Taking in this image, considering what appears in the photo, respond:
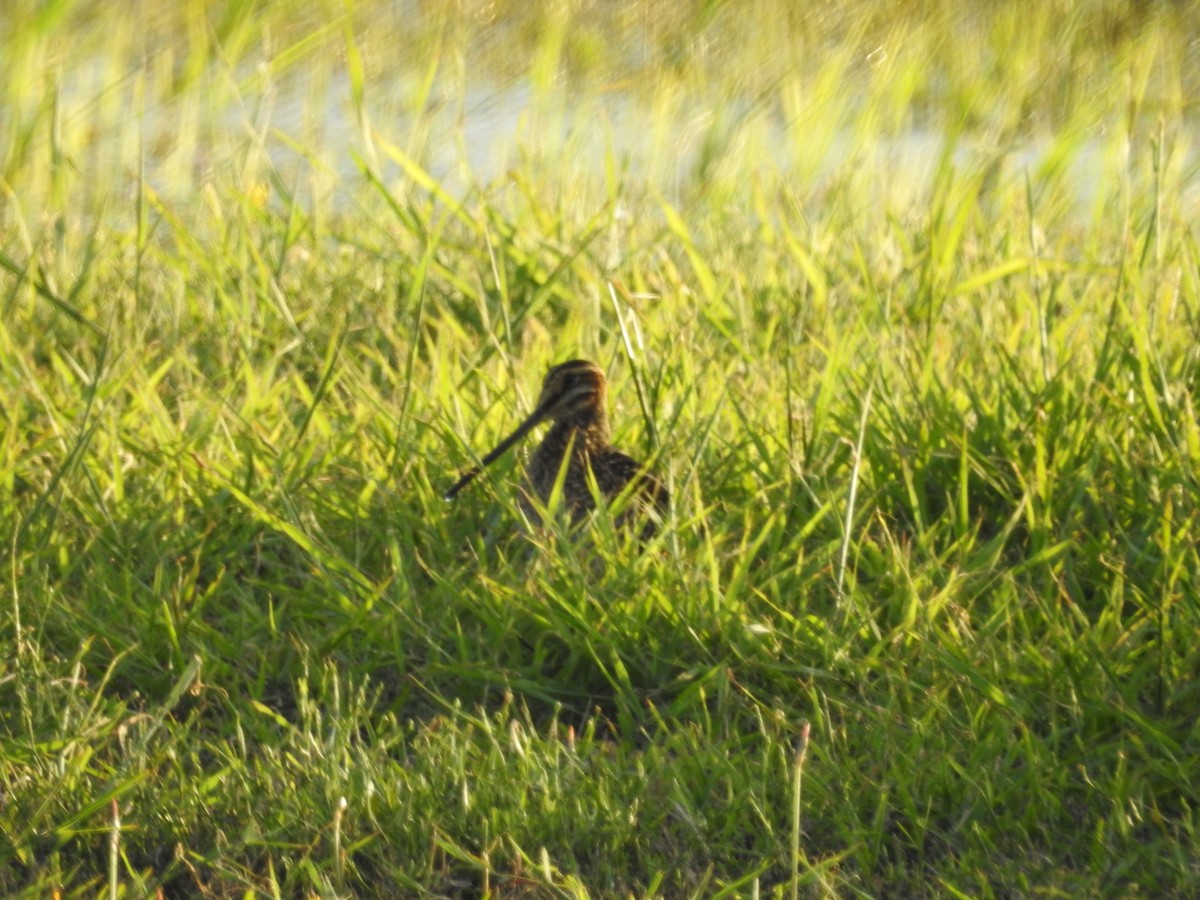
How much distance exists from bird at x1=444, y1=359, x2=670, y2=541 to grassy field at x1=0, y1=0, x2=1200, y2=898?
97mm

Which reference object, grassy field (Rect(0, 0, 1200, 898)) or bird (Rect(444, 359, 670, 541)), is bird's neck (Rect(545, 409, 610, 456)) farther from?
grassy field (Rect(0, 0, 1200, 898))

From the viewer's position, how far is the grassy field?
272 cm

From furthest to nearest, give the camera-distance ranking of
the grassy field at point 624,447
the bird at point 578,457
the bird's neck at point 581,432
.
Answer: the bird's neck at point 581,432 → the bird at point 578,457 → the grassy field at point 624,447

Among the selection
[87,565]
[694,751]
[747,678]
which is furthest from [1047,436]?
[87,565]

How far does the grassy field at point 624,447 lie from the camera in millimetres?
2723

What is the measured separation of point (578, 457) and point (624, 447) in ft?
1.20

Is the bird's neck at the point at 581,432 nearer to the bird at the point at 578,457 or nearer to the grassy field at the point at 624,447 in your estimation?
the bird at the point at 578,457

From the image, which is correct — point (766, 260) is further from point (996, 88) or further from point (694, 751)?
point (694, 751)

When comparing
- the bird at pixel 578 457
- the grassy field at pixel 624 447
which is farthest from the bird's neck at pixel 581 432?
the grassy field at pixel 624 447

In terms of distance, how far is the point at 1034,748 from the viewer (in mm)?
2875

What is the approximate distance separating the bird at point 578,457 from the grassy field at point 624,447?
97 millimetres

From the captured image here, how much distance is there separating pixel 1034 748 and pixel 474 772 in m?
0.93

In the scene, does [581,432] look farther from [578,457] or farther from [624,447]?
[624,447]

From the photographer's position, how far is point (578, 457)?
3854 millimetres
